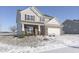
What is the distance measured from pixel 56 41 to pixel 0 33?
84 centimetres

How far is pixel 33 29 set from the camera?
145 inches

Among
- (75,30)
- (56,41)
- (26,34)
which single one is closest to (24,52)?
(26,34)

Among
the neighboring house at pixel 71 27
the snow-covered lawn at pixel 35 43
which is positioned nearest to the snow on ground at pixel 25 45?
the snow-covered lawn at pixel 35 43

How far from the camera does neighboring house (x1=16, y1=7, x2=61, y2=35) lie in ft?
12.0

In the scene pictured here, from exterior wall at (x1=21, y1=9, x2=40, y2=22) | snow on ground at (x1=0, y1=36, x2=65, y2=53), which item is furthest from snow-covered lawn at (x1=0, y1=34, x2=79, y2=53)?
exterior wall at (x1=21, y1=9, x2=40, y2=22)

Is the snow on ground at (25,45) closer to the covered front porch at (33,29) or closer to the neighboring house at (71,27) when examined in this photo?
the covered front porch at (33,29)

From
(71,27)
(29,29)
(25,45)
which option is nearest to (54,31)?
(71,27)

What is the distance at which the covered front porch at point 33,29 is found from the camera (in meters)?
3.66

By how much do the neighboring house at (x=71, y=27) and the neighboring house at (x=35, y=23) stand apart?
0.10 meters

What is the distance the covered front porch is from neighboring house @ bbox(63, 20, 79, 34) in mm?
329

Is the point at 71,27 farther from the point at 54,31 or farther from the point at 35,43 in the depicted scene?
the point at 35,43
